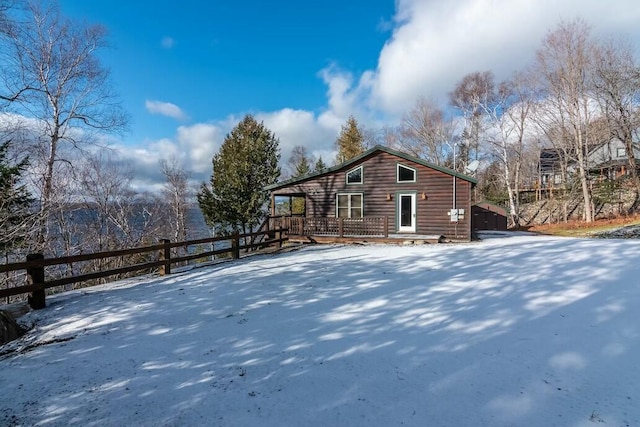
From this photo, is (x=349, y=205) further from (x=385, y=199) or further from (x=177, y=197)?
(x=177, y=197)

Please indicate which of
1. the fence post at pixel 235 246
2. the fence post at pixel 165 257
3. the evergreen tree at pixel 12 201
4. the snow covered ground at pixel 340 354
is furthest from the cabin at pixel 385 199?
the evergreen tree at pixel 12 201

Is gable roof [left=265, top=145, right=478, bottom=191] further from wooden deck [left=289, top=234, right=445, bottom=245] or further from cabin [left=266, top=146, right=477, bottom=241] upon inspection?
wooden deck [left=289, top=234, right=445, bottom=245]

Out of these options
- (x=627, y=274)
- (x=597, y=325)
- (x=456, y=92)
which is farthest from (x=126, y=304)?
(x=456, y=92)

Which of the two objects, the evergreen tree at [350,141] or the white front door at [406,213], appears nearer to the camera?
the white front door at [406,213]

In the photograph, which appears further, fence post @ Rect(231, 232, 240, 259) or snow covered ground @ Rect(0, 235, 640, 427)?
fence post @ Rect(231, 232, 240, 259)

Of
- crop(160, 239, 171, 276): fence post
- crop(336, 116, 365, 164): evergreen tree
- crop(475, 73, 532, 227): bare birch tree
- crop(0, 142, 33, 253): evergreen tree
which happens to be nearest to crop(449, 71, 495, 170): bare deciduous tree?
crop(475, 73, 532, 227): bare birch tree

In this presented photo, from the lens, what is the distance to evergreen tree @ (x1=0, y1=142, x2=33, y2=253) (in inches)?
344

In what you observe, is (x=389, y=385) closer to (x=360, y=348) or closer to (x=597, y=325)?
(x=360, y=348)

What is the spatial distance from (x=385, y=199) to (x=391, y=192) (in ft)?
1.46

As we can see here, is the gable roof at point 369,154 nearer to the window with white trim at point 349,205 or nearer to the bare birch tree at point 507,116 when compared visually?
the window with white trim at point 349,205

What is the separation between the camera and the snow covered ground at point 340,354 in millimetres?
2740

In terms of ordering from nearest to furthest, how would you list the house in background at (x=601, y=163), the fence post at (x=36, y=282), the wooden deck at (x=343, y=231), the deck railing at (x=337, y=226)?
the fence post at (x=36, y=282), the wooden deck at (x=343, y=231), the deck railing at (x=337, y=226), the house in background at (x=601, y=163)

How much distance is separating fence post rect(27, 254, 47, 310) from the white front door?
43.2 feet

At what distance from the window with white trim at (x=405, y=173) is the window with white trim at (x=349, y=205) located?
83.9 inches
